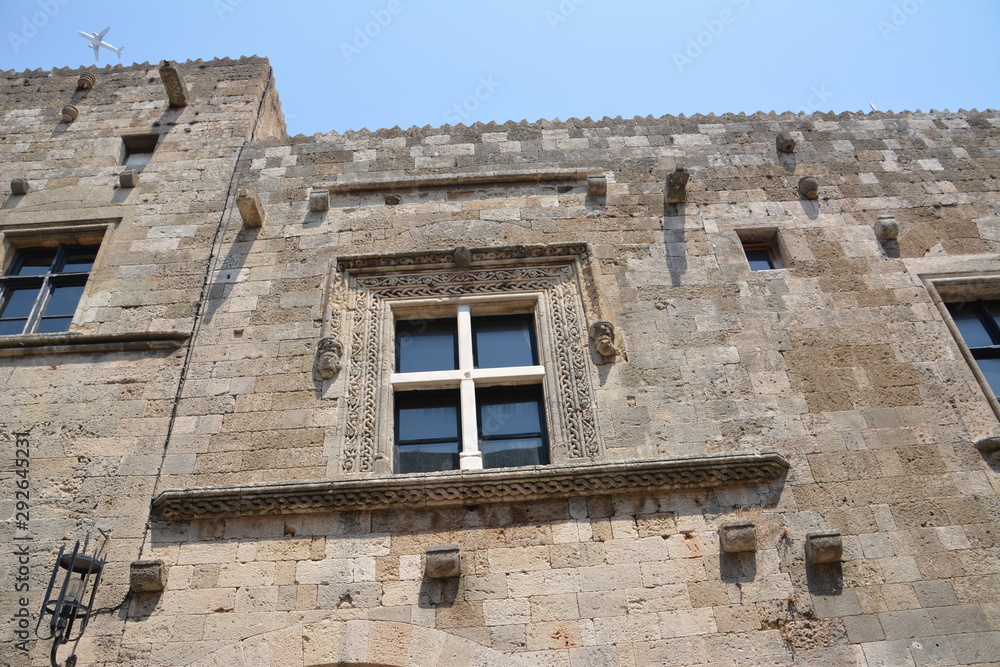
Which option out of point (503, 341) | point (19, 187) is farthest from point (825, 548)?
point (19, 187)

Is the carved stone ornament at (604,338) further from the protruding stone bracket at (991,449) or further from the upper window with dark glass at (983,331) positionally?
the upper window with dark glass at (983,331)

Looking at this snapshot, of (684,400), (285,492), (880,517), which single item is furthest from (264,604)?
(880,517)

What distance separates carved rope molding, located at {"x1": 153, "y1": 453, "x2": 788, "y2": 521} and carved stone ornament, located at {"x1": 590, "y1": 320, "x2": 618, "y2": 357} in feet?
4.13

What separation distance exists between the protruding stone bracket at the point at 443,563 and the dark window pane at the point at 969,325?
17.3 ft

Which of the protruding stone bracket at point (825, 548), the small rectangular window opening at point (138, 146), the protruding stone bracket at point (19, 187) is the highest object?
the small rectangular window opening at point (138, 146)

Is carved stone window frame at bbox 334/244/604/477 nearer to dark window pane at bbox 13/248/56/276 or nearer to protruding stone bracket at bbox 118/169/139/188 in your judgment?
protruding stone bracket at bbox 118/169/139/188

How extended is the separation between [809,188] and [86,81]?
29.6 ft

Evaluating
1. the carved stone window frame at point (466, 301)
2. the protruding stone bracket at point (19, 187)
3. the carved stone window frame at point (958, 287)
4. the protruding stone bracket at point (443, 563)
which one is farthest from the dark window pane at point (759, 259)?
the protruding stone bracket at point (19, 187)

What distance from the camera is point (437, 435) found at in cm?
690

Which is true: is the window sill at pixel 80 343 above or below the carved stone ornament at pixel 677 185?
below

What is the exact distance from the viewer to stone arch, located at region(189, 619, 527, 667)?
533 centimetres

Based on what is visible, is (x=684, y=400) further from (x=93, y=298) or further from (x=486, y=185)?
(x=93, y=298)

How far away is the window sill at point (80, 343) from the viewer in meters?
7.32

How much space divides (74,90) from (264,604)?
802 cm
